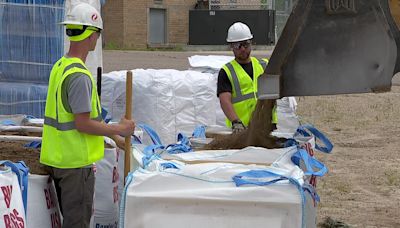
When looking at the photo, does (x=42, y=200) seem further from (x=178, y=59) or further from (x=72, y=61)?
(x=178, y=59)

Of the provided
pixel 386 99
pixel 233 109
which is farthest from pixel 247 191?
pixel 386 99

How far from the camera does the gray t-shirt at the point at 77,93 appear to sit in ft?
15.8

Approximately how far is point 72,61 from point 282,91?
1.24 meters

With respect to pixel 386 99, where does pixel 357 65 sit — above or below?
above

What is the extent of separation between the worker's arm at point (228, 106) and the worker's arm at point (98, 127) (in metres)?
2.09

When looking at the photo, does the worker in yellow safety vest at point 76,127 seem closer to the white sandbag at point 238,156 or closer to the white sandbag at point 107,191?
the white sandbag at point 238,156

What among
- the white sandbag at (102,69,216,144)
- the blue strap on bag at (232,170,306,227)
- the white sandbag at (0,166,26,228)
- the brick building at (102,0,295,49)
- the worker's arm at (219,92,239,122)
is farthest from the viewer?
the brick building at (102,0,295,49)

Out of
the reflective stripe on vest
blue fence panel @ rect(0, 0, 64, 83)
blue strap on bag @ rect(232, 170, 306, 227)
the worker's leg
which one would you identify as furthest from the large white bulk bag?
blue fence panel @ rect(0, 0, 64, 83)

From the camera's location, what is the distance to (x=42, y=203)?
5090mm

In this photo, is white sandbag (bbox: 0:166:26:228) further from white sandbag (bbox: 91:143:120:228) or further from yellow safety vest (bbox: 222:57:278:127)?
yellow safety vest (bbox: 222:57:278:127)

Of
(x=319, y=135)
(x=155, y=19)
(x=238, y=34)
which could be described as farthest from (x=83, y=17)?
(x=155, y=19)

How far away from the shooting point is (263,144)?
557 centimetres

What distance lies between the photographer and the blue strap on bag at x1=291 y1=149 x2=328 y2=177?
4484 millimetres

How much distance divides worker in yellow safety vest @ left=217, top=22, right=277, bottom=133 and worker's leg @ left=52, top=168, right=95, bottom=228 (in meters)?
2.33
